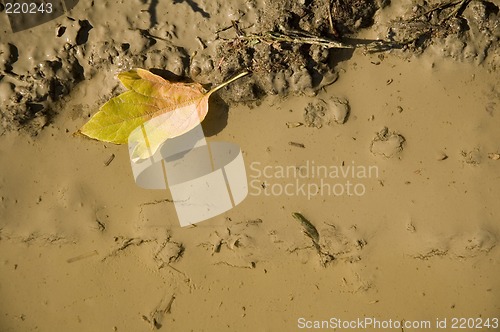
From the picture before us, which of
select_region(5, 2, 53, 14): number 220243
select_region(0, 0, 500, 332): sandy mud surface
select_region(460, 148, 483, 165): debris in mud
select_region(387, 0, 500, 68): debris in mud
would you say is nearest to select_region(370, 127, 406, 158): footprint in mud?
select_region(0, 0, 500, 332): sandy mud surface

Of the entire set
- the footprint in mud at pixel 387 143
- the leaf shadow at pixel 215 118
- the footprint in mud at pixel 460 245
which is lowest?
the footprint in mud at pixel 460 245

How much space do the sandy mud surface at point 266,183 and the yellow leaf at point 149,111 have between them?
10 centimetres

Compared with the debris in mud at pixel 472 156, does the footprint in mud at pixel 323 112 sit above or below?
above

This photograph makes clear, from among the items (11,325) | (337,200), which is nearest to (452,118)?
(337,200)

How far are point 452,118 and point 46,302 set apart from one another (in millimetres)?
2456

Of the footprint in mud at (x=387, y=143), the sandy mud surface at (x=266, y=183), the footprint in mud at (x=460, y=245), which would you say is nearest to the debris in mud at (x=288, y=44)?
the sandy mud surface at (x=266, y=183)

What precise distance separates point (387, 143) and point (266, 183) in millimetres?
693

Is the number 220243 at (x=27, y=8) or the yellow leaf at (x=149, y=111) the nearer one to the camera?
the yellow leaf at (x=149, y=111)

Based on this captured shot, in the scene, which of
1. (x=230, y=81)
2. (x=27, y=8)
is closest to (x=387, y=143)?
(x=230, y=81)

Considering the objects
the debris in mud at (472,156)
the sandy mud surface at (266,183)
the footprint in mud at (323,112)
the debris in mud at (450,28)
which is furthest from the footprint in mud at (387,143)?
the debris in mud at (450,28)

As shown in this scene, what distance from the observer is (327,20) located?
2414 millimetres

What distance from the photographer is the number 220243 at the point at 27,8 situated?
2.48 m

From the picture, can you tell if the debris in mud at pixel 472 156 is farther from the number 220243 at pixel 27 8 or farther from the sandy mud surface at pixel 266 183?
the number 220243 at pixel 27 8

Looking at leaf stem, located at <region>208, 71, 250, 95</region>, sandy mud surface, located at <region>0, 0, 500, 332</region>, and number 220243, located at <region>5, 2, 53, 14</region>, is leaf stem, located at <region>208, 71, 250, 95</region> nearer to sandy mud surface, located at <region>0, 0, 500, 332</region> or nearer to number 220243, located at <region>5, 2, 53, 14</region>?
sandy mud surface, located at <region>0, 0, 500, 332</region>
